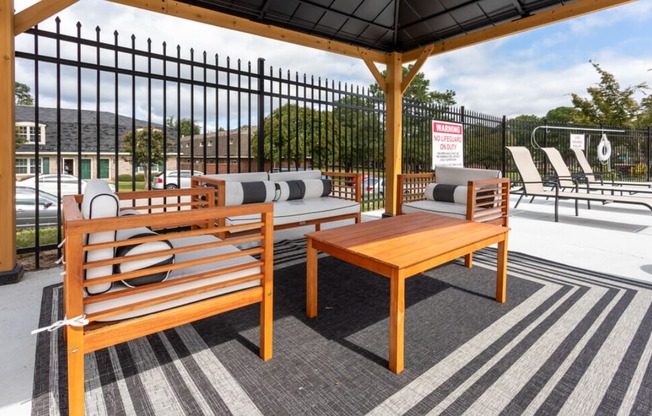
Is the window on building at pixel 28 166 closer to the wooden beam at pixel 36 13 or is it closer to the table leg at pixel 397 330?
the wooden beam at pixel 36 13

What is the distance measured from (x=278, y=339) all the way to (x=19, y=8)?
139 inches

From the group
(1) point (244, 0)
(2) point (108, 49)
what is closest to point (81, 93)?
(2) point (108, 49)

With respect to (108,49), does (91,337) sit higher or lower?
lower

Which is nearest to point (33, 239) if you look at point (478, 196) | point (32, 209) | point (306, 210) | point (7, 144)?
point (32, 209)

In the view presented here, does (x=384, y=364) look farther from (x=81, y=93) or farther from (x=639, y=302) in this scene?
(x=81, y=93)

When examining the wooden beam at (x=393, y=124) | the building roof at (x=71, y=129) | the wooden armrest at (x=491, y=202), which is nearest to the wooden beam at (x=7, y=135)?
the wooden armrest at (x=491, y=202)

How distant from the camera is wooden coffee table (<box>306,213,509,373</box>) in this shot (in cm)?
170

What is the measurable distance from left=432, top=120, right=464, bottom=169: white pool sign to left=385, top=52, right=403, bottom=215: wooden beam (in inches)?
61.5

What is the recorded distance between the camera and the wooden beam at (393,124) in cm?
590

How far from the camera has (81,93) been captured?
3.39 meters

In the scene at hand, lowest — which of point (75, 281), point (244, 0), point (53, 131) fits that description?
point (75, 281)

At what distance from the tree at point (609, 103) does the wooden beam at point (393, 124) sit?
1649cm

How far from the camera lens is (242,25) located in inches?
172

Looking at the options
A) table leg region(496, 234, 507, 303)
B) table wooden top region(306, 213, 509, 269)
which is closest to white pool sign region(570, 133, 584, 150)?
table wooden top region(306, 213, 509, 269)
